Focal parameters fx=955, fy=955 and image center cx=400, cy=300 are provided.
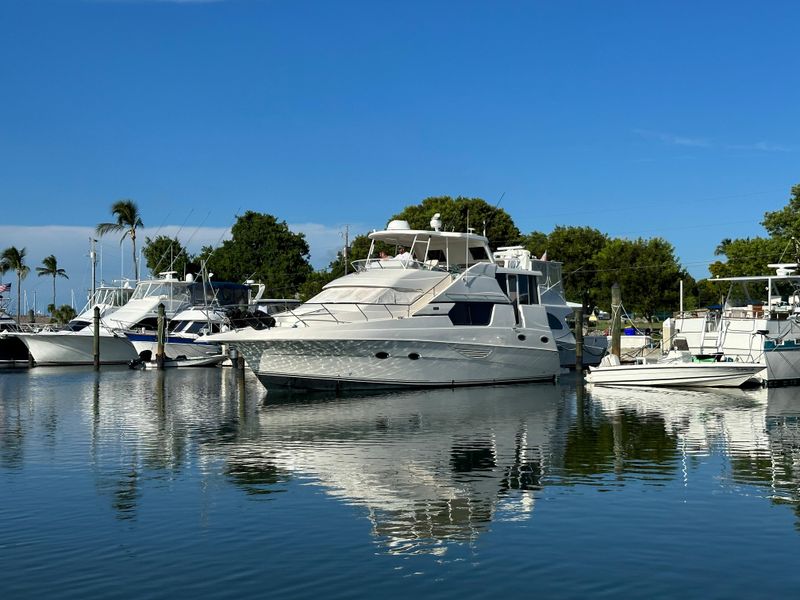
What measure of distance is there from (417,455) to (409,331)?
13.0m

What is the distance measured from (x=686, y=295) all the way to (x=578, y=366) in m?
58.9

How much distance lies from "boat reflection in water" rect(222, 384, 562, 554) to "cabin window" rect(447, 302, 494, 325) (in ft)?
10.1

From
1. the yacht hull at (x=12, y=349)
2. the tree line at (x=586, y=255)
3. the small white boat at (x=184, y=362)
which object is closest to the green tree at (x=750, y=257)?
the tree line at (x=586, y=255)

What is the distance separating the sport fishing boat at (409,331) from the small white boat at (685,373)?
3516 mm

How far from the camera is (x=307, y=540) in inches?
475

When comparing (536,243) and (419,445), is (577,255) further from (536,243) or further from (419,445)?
(419,445)

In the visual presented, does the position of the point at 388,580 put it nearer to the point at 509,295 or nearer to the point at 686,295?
the point at 509,295

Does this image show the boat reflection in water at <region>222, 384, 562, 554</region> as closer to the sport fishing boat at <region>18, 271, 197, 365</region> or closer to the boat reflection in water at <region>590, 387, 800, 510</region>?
the boat reflection in water at <region>590, 387, 800, 510</region>

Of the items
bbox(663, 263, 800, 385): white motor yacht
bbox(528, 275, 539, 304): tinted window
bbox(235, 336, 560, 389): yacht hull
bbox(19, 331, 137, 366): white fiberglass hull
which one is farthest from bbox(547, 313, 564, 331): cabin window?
bbox(19, 331, 137, 366): white fiberglass hull

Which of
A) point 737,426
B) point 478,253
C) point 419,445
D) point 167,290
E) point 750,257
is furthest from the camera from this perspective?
point 750,257

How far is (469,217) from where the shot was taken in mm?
72500

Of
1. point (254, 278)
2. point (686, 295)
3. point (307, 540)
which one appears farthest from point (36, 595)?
point (686, 295)

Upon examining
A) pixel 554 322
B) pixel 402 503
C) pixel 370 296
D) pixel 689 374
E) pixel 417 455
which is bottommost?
pixel 402 503

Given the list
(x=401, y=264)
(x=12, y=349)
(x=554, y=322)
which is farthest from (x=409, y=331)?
(x=12, y=349)
